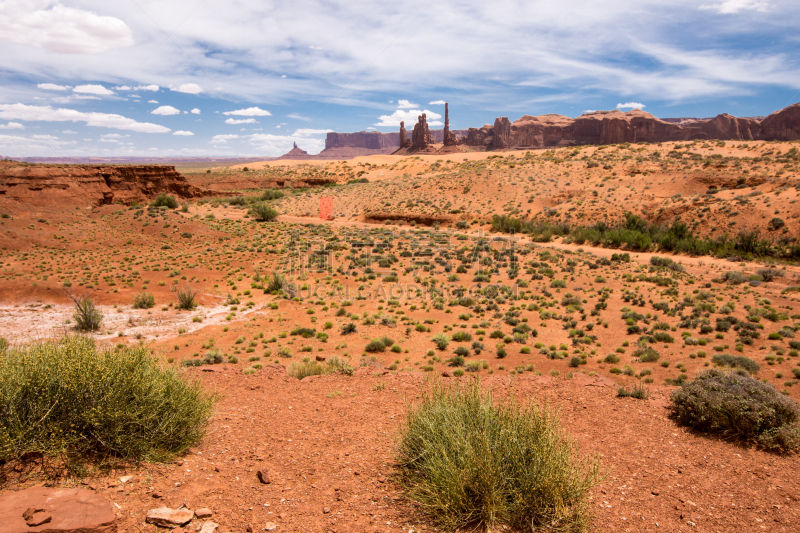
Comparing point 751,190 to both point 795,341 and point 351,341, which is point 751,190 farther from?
point 351,341

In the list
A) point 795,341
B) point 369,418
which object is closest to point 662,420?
point 369,418

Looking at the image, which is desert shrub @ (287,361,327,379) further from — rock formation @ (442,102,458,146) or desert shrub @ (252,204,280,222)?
rock formation @ (442,102,458,146)

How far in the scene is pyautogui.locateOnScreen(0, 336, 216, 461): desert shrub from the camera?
13.6 feet

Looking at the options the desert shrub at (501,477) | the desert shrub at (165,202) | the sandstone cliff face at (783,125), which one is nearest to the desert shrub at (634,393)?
the desert shrub at (501,477)

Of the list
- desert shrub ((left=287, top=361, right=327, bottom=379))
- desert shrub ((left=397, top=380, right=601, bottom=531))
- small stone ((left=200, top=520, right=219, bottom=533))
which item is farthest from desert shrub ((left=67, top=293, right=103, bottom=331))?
desert shrub ((left=397, top=380, right=601, bottom=531))

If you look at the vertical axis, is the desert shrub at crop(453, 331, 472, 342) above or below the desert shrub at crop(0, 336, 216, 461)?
below

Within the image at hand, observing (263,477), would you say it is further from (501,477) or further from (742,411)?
(742,411)

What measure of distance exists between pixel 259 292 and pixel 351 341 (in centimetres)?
786

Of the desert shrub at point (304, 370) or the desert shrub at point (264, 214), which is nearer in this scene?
A: the desert shrub at point (304, 370)

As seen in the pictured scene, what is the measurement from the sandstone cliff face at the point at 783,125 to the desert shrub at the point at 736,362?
10341 centimetres

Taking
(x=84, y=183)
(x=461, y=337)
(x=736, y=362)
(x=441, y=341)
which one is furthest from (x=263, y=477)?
(x=84, y=183)

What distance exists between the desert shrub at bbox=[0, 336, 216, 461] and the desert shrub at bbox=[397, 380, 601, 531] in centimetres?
289

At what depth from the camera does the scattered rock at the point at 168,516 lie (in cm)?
368

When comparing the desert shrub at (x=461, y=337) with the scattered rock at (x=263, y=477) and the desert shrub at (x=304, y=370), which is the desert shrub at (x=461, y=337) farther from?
the scattered rock at (x=263, y=477)
